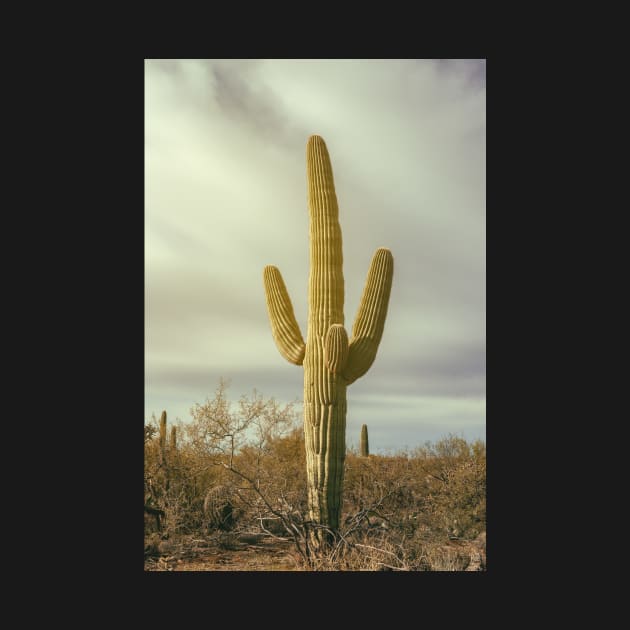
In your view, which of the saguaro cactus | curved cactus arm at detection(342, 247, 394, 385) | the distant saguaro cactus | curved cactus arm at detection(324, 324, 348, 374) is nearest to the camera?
curved cactus arm at detection(324, 324, 348, 374)

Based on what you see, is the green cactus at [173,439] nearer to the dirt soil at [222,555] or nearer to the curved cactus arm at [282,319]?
the dirt soil at [222,555]

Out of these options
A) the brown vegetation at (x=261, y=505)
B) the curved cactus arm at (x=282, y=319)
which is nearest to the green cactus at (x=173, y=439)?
the brown vegetation at (x=261, y=505)

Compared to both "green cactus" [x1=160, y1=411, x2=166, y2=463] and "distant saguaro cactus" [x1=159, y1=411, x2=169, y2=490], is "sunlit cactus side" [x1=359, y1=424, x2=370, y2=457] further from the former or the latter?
"distant saguaro cactus" [x1=159, y1=411, x2=169, y2=490]

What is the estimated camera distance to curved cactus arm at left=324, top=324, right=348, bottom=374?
8.24m

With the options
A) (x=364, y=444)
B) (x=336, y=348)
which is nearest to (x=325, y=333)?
(x=336, y=348)

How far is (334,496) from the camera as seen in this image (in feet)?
27.5

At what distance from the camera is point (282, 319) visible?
366 inches

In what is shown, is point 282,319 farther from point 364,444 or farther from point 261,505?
point 364,444

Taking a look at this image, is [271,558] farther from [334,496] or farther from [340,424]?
[340,424]

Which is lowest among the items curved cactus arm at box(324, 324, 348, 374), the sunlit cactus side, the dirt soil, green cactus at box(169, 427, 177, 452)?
the dirt soil

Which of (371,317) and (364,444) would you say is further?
(364,444)

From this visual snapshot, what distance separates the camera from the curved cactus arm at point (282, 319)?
29.9 ft

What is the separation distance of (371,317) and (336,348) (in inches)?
34.1

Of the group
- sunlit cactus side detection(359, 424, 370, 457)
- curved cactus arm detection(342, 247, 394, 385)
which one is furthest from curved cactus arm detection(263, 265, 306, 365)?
sunlit cactus side detection(359, 424, 370, 457)
